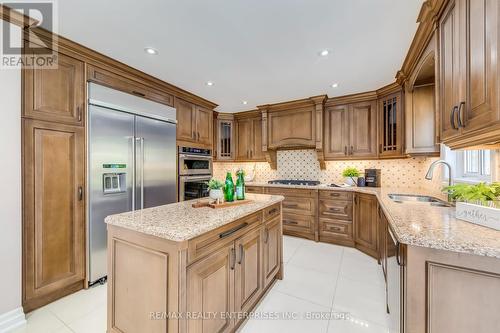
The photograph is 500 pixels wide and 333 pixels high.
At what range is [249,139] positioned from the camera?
4441mm

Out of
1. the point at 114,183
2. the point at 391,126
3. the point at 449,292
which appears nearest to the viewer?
the point at 449,292

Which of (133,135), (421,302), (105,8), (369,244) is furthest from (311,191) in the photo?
(105,8)

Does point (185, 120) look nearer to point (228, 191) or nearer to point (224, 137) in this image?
point (224, 137)

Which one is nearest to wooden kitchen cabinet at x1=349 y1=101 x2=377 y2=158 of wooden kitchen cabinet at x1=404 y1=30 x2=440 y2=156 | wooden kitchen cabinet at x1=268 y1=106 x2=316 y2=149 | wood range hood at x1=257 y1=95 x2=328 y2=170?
wood range hood at x1=257 y1=95 x2=328 y2=170

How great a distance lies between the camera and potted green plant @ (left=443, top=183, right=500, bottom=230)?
3.52 ft

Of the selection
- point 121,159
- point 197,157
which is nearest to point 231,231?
point 121,159

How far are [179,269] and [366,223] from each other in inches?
109

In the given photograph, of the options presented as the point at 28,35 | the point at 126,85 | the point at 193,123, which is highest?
the point at 28,35

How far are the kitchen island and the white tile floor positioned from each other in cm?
43

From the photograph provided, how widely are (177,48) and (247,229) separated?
1.86m

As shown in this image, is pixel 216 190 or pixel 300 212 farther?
pixel 300 212

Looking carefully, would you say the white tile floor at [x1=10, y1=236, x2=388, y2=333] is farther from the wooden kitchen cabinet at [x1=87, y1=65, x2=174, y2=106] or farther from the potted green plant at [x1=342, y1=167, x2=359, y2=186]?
the wooden kitchen cabinet at [x1=87, y1=65, x2=174, y2=106]

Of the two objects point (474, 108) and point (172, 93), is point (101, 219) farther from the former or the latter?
point (474, 108)

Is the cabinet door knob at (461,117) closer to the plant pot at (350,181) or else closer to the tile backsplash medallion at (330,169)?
the tile backsplash medallion at (330,169)
